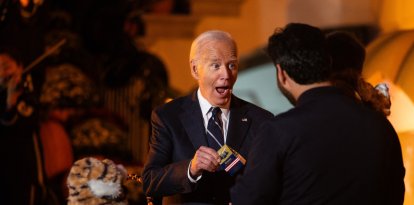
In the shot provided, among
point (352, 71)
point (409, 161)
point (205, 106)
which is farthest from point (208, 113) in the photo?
point (409, 161)

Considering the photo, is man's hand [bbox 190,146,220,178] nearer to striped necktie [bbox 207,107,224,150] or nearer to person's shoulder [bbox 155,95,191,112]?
striped necktie [bbox 207,107,224,150]

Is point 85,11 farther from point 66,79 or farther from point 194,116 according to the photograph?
point 194,116

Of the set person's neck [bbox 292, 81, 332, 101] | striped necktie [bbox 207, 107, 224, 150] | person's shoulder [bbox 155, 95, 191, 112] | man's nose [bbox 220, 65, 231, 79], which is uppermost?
person's neck [bbox 292, 81, 332, 101]

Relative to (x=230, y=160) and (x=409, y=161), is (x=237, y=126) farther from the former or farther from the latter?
(x=409, y=161)

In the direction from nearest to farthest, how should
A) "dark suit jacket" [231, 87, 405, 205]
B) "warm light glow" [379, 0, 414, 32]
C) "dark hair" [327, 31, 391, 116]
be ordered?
"dark suit jacket" [231, 87, 405, 205], "dark hair" [327, 31, 391, 116], "warm light glow" [379, 0, 414, 32]

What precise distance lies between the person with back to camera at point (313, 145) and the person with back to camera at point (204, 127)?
1.43ft

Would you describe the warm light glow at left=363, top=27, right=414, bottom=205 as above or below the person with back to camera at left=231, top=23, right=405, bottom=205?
below

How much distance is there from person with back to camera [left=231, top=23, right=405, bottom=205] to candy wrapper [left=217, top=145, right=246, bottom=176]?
0.82 ft

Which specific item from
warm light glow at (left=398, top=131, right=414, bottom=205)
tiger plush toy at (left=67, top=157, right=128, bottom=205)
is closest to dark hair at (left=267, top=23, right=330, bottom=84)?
tiger plush toy at (left=67, top=157, right=128, bottom=205)

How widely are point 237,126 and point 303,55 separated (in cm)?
68

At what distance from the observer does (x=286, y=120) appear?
134 inches

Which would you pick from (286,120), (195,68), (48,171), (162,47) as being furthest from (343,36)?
(162,47)

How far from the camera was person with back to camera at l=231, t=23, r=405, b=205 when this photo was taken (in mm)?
3387

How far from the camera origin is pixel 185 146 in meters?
3.99
